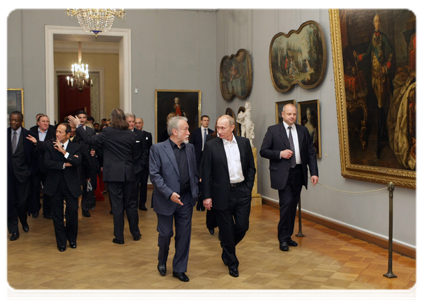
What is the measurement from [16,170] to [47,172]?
0.52m

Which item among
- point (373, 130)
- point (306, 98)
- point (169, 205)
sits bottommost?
point (169, 205)

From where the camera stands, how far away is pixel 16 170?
696cm

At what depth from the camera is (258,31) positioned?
10750 millimetres

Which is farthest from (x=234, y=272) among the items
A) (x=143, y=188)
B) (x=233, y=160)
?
(x=143, y=188)

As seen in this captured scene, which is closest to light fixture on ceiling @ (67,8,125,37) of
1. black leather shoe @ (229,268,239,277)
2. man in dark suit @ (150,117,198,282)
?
man in dark suit @ (150,117,198,282)

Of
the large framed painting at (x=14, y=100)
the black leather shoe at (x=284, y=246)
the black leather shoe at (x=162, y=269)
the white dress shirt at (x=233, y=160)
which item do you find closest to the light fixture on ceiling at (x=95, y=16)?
the large framed painting at (x=14, y=100)

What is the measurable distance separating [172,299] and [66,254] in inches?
93.9

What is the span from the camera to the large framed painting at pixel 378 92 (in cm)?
564

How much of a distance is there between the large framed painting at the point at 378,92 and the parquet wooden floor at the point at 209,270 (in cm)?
121

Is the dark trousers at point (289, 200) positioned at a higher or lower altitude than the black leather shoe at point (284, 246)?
higher

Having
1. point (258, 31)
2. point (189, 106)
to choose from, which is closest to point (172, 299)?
point (258, 31)

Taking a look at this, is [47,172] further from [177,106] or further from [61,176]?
[177,106]

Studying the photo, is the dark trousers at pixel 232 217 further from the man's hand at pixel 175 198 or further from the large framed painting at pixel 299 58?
the large framed painting at pixel 299 58
